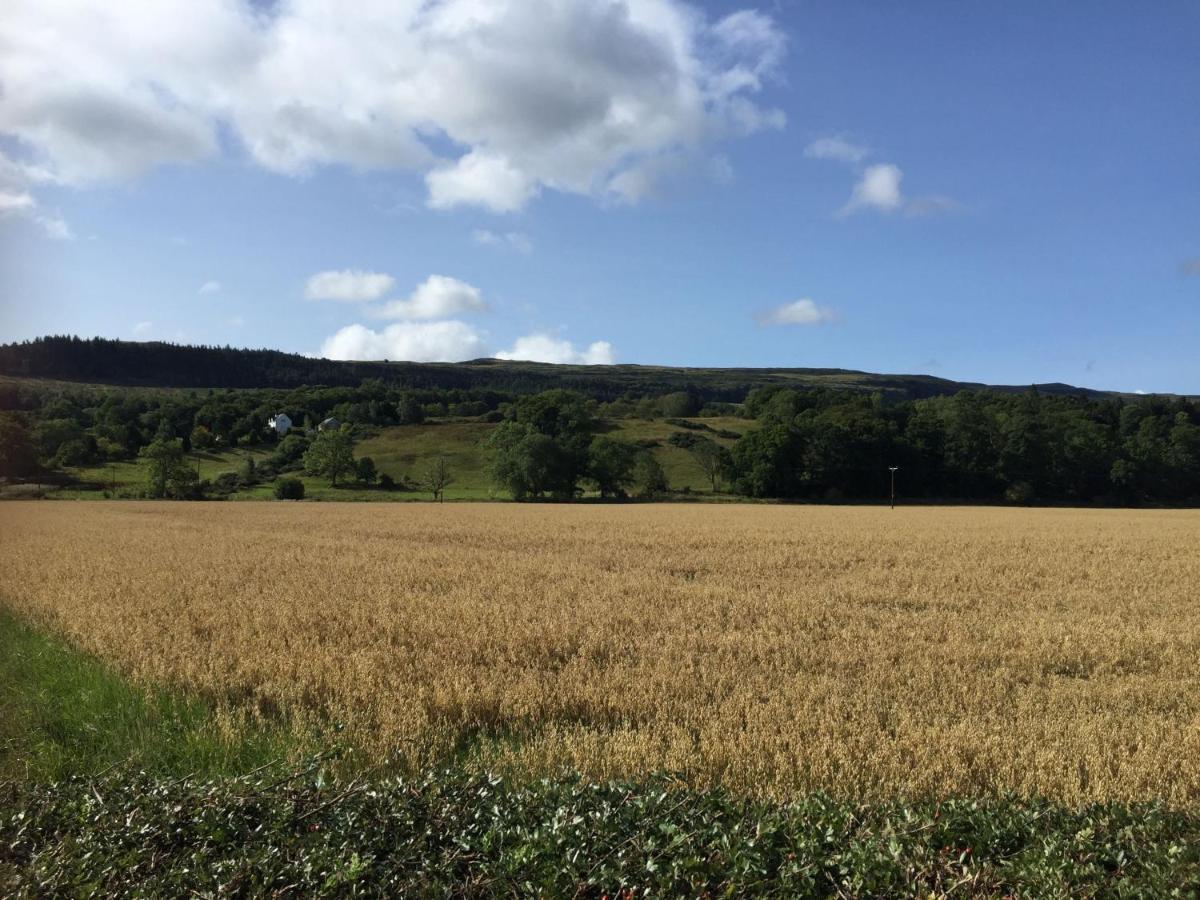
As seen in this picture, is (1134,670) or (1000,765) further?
(1134,670)

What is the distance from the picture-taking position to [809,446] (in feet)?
298

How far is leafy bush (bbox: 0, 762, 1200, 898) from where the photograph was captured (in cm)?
412

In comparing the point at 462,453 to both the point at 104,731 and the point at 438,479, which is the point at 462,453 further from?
the point at 104,731

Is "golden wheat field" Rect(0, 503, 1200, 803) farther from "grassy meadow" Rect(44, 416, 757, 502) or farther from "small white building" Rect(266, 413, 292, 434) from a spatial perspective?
"small white building" Rect(266, 413, 292, 434)

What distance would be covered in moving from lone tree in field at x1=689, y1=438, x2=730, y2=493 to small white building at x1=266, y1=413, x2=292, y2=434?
2877 inches

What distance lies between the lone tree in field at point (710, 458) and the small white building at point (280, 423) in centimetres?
7307

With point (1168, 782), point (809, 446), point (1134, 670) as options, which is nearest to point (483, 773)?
point (1168, 782)

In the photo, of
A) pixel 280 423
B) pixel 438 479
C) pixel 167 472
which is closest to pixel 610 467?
pixel 438 479

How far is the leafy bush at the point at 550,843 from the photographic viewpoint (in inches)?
162

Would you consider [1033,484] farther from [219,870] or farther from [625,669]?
[219,870]

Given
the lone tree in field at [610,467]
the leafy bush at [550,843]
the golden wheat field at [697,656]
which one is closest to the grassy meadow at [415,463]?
the lone tree in field at [610,467]

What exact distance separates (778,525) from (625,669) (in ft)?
120

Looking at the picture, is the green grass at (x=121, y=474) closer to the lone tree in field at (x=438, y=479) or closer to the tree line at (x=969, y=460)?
the lone tree in field at (x=438, y=479)

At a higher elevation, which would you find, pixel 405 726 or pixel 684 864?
pixel 684 864
